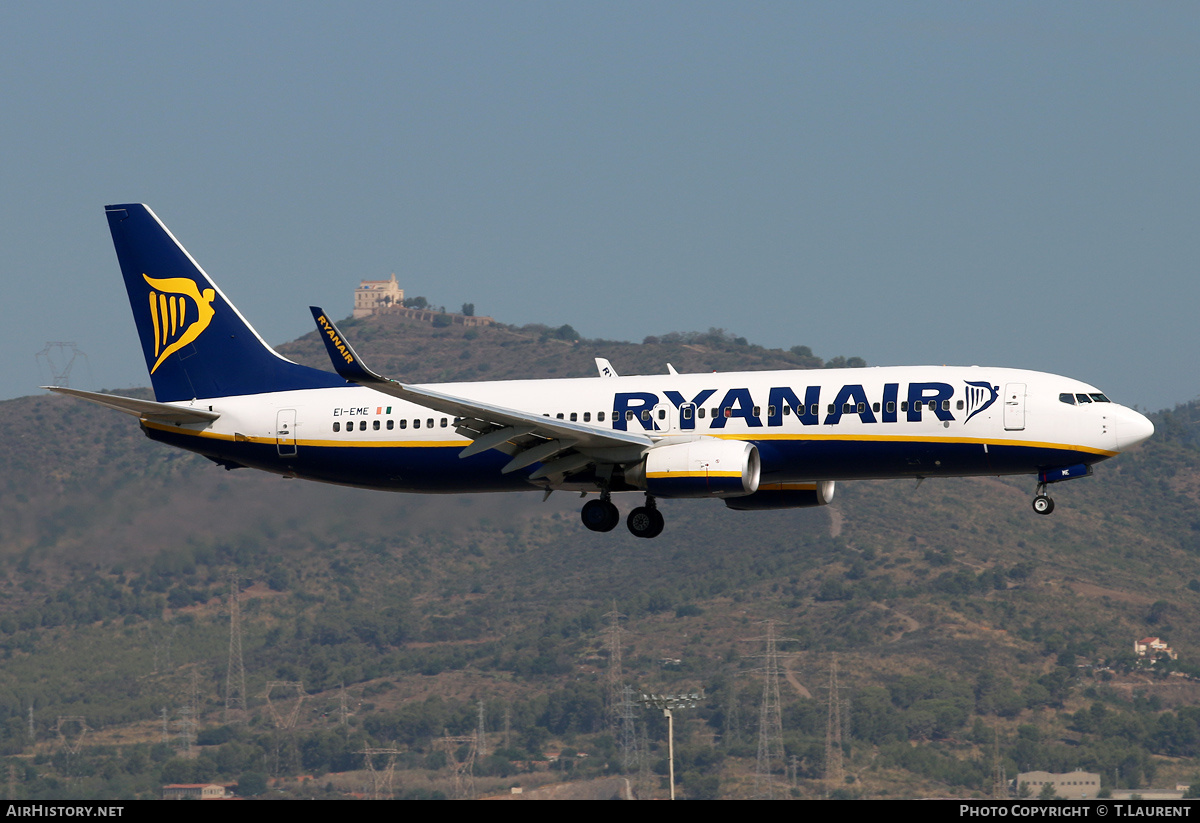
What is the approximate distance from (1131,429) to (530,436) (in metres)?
17.3

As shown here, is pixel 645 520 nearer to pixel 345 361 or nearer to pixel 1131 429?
pixel 345 361

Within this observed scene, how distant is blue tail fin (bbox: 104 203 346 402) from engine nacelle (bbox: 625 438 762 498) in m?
12.3

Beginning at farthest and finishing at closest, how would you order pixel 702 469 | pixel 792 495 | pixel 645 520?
1. pixel 792 495
2. pixel 645 520
3. pixel 702 469

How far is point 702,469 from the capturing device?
45312 millimetres

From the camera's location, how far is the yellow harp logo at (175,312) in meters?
55.1

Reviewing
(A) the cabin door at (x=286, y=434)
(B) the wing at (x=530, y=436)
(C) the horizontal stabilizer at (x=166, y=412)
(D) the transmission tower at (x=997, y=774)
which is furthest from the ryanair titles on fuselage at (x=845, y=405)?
(D) the transmission tower at (x=997, y=774)

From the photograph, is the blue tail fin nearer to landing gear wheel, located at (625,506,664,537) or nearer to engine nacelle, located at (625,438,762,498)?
landing gear wheel, located at (625,506,664,537)

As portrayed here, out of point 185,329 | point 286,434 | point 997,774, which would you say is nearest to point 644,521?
point 286,434

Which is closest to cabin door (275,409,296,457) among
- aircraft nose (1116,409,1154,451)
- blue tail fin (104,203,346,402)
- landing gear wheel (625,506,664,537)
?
blue tail fin (104,203,346,402)

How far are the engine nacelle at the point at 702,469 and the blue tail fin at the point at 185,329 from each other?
483 inches

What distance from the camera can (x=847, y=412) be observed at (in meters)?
46.0

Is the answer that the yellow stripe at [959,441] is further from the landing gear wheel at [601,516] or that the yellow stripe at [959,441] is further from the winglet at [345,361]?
the winglet at [345,361]

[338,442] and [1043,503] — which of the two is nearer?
[1043,503]
